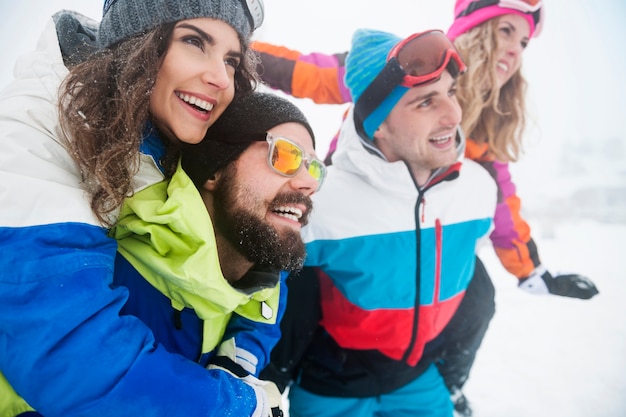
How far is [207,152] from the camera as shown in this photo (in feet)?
4.35

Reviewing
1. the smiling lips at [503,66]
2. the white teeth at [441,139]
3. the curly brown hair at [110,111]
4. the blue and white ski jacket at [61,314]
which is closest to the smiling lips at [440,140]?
the white teeth at [441,139]

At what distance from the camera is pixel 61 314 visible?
0.69 m

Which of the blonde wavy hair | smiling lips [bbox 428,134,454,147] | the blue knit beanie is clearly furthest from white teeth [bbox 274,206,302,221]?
the blonde wavy hair

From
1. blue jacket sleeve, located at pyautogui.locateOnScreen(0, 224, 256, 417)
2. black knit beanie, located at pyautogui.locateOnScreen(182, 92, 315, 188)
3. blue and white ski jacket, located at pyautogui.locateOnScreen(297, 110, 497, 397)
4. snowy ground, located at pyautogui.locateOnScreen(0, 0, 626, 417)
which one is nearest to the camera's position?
blue jacket sleeve, located at pyautogui.locateOnScreen(0, 224, 256, 417)

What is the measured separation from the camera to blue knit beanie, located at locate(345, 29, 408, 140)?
5.52 feet

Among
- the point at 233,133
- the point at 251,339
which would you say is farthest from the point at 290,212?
the point at 251,339

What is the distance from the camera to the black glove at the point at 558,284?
7.27ft

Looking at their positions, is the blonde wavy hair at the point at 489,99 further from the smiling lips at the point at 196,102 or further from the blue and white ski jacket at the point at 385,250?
the smiling lips at the point at 196,102

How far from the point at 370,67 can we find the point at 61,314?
5.27 feet

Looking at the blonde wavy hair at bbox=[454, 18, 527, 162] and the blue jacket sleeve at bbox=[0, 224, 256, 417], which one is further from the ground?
the blonde wavy hair at bbox=[454, 18, 527, 162]

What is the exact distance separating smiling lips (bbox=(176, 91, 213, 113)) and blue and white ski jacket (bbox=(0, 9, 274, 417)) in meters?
0.40

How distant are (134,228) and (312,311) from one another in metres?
1.18

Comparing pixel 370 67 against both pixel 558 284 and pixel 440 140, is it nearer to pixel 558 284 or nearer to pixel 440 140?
pixel 440 140

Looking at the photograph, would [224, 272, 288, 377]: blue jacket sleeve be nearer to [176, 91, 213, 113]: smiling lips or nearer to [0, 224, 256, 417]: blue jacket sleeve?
[0, 224, 256, 417]: blue jacket sleeve
